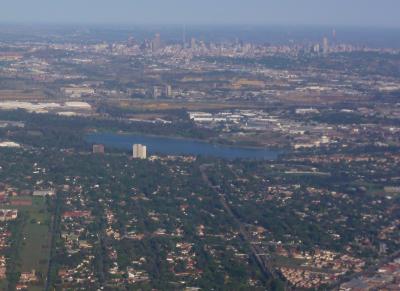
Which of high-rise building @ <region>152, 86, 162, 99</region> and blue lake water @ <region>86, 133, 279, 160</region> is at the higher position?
blue lake water @ <region>86, 133, 279, 160</region>

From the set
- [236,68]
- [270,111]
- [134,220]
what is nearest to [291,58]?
[236,68]

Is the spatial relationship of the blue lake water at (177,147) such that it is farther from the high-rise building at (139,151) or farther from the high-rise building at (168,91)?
the high-rise building at (168,91)

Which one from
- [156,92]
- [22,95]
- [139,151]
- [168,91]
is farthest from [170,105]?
[139,151]

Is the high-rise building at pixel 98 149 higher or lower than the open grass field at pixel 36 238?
lower

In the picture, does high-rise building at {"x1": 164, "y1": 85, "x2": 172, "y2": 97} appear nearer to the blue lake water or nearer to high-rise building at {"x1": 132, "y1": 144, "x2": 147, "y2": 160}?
the blue lake water

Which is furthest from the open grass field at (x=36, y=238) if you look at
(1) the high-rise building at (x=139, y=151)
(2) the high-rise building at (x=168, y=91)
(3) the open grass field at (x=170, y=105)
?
(2) the high-rise building at (x=168, y=91)

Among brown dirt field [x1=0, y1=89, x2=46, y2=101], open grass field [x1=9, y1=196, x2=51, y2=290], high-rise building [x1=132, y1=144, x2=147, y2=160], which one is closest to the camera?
open grass field [x1=9, y1=196, x2=51, y2=290]

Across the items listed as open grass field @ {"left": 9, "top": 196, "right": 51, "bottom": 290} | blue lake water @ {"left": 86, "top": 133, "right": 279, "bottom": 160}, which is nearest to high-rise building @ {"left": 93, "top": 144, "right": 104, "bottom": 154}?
blue lake water @ {"left": 86, "top": 133, "right": 279, "bottom": 160}

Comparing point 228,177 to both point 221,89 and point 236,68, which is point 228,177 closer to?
point 221,89
